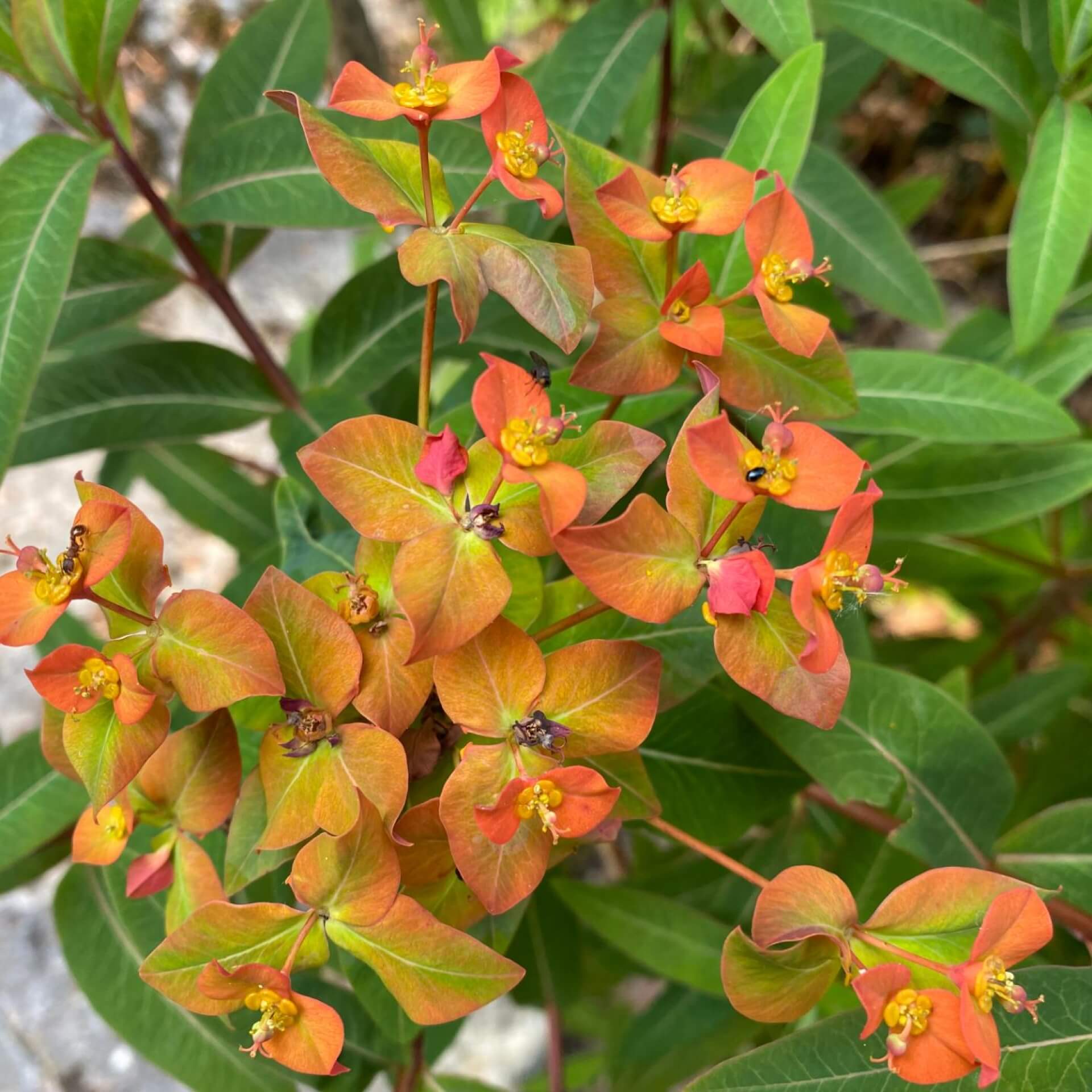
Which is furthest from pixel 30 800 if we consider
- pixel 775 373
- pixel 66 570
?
pixel 775 373

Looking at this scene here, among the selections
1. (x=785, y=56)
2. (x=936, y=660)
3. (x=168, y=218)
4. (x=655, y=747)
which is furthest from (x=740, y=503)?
(x=936, y=660)

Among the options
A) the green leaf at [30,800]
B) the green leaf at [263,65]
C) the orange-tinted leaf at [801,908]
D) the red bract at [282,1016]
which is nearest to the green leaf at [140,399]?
the green leaf at [263,65]

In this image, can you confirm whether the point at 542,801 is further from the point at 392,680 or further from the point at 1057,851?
the point at 1057,851

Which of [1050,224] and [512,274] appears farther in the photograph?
[1050,224]

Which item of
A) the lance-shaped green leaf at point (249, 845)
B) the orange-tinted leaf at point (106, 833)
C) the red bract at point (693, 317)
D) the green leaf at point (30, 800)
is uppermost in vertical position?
the red bract at point (693, 317)

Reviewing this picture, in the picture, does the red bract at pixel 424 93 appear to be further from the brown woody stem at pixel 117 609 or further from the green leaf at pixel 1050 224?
the green leaf at pixel 1050 224

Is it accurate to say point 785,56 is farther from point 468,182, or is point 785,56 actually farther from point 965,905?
point 965,905
